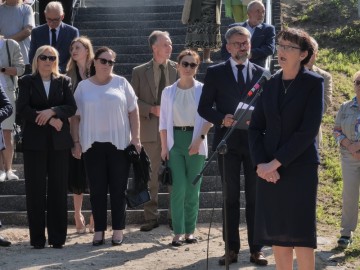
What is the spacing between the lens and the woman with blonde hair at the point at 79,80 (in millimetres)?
10562

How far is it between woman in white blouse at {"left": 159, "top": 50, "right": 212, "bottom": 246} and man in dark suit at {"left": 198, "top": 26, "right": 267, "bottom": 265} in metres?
0.79

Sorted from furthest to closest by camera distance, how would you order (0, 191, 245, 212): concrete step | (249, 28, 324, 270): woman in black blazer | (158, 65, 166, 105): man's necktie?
(0, 191, 245, 212): concrete step
(158, 65, 166, 105): man's necktie
(249, 28, 324, 270): woman in black blazer

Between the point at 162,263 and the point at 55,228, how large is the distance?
1.32m

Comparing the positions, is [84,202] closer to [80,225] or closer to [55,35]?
[80,225]

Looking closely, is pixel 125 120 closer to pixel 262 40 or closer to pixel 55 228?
pixel 55 228

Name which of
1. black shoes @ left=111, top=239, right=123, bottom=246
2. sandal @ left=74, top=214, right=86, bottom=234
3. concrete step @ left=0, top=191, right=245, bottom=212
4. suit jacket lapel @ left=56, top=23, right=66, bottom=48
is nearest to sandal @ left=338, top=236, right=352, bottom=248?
concrete step @ left=0, top=191, right=245, bottom=212

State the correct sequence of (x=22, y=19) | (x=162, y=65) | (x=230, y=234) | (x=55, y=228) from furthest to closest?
1. (x=22, y=19)
2. (x=162, y=65)
3. (x=55, y=228)
4. (x=230, y=234)

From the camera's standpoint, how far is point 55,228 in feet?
32.4

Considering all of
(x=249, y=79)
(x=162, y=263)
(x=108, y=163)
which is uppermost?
(x=249, y=79)

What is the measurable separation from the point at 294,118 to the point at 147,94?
3805 mm

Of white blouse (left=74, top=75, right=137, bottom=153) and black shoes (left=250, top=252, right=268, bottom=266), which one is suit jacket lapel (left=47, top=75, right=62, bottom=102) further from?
black shoes (left=250, top=252, right=268, bottom=266)

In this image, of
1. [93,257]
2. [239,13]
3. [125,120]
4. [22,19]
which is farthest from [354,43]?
[93,257]

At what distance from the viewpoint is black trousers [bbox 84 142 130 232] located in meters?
9.89

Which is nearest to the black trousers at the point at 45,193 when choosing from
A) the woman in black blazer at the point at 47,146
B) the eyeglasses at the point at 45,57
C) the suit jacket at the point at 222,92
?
the woman in black blazer at the point at 47,146
